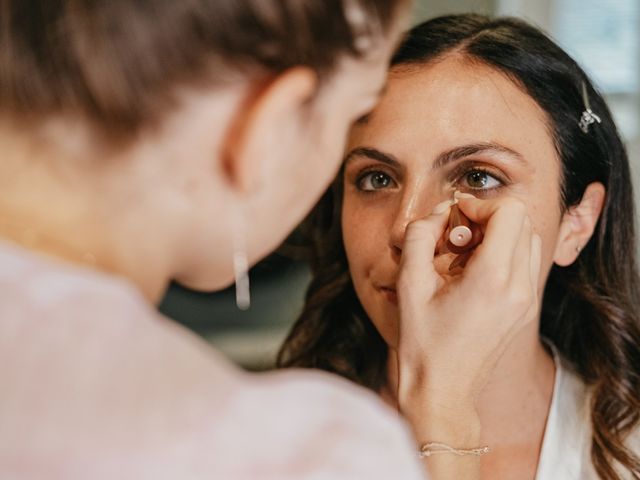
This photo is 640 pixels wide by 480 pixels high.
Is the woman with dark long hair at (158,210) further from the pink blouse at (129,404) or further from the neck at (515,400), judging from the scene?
the neck at (515,400)

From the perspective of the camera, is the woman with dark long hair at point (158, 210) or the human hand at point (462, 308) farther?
the human hand at point (462, 308)

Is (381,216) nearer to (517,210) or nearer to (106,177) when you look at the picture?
(517,210)

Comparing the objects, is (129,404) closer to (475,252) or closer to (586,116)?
(475,252)

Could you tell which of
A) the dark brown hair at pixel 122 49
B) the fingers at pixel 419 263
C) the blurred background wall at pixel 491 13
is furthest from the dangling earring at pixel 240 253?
the blurred background wall at pixel 491 13

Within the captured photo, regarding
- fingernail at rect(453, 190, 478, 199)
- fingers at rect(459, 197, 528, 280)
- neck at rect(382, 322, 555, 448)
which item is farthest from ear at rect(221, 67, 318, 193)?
neck at rect(382, 322, 555, 448)

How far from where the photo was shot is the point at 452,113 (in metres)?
1.21

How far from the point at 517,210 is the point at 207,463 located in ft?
2.07

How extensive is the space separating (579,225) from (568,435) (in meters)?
0.32

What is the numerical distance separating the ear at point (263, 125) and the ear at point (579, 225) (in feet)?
2.50

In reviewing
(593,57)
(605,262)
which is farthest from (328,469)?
(593,57)

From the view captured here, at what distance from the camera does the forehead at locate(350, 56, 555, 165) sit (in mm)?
1205

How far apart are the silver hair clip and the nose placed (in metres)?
0.27

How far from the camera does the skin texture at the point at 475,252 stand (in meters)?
1.04

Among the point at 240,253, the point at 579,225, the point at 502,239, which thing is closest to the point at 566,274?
the point at 579,225
